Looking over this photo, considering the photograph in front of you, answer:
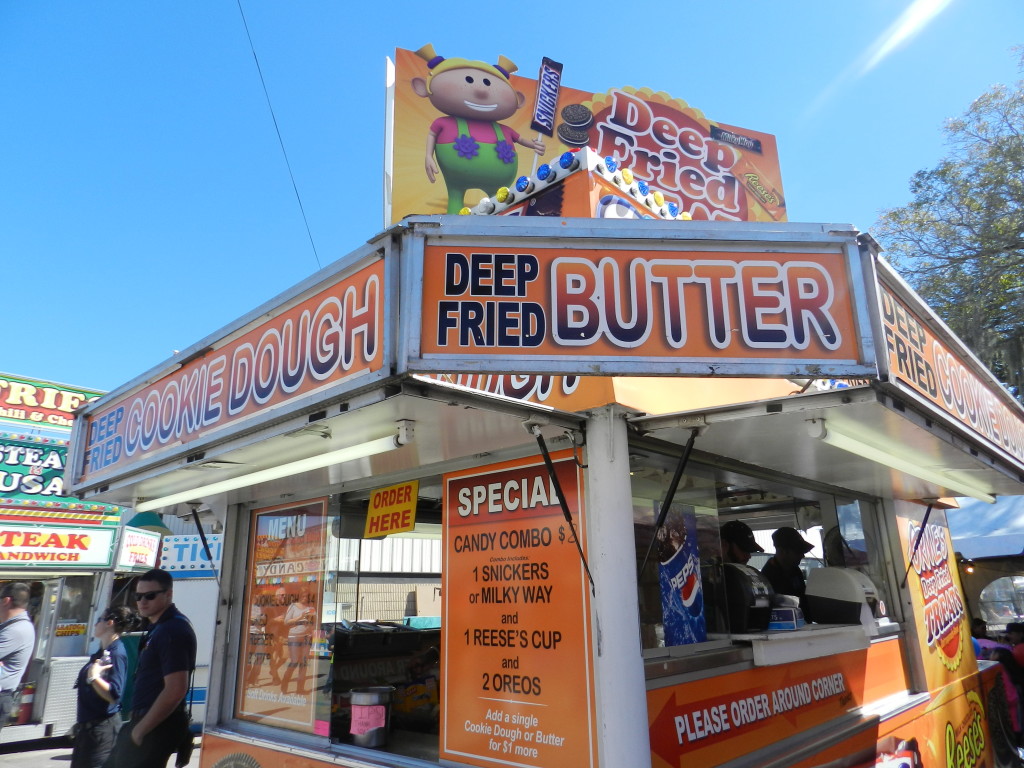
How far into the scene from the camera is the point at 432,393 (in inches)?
95.7

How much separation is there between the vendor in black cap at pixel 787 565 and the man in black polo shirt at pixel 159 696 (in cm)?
413

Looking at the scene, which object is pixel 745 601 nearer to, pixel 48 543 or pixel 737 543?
pixel 737 543

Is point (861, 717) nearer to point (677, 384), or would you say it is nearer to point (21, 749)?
point (677, 384)

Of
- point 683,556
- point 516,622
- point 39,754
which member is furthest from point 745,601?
point 39,754

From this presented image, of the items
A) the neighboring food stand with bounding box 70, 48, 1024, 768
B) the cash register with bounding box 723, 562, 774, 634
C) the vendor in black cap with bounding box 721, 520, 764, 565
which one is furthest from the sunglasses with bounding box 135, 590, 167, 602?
the vendor in black cap with bounding box 721, 520, 764, 565

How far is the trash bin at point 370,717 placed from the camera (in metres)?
3.94

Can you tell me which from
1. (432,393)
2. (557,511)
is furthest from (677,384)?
(432,393)

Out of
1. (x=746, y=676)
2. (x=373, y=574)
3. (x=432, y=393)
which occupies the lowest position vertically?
(x=746, y=676)

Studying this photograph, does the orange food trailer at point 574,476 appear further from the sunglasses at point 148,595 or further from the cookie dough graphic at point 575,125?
the cookie dough graphic at point 575,125

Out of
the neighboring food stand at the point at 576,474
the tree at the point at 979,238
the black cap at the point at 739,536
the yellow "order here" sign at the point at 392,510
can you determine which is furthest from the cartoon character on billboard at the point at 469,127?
the tree at the point at 979,238

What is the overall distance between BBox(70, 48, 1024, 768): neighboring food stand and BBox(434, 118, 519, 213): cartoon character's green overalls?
2.30m

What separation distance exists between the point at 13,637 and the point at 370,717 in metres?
4.91

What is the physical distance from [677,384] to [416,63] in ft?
16.4

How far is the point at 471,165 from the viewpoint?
22.1ft
